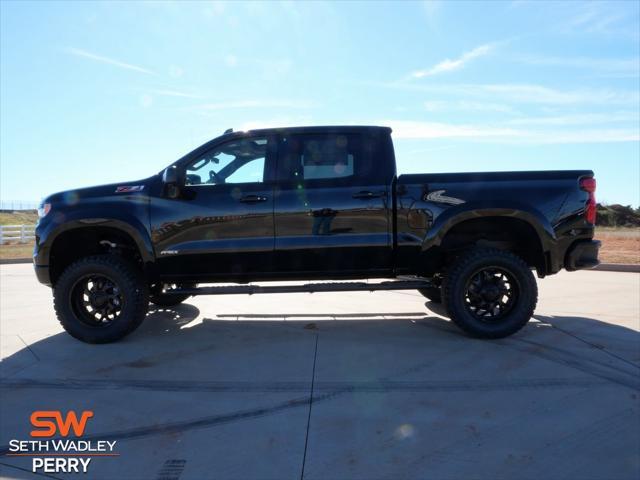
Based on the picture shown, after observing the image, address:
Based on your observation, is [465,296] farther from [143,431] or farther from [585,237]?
[143,431]

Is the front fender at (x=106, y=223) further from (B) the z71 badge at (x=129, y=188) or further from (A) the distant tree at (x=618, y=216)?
(A) the distant tree at (x=618, y=216)

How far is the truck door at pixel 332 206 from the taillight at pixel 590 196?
1838 mm

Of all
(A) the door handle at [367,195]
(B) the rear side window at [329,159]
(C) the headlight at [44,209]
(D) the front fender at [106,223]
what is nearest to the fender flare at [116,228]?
(D) the front fender at [106,223]

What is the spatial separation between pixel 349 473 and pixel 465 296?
2.54 meters

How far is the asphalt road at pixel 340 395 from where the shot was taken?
2387 millimetres

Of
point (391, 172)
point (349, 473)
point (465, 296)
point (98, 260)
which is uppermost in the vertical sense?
point (391, 172)

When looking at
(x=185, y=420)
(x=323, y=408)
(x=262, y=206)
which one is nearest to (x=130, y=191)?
(x=262, y=206)

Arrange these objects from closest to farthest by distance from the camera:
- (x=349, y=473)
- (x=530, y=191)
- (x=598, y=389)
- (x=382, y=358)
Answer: (x=349, y=473)
(x=598, y=389)
(x=382, y=358)
(x=530, y=191)

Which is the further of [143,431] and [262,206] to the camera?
[262,206]

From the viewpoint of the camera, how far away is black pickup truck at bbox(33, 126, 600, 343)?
4371mm

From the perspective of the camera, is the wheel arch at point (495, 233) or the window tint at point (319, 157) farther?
the window tint at point (319, 157)

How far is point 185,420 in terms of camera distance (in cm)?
286

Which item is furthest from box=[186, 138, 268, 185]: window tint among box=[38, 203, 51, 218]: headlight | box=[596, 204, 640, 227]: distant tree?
box=[596, 204, 640, 227]: distant tree

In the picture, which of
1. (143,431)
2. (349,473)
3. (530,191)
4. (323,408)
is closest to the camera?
(349,473)
